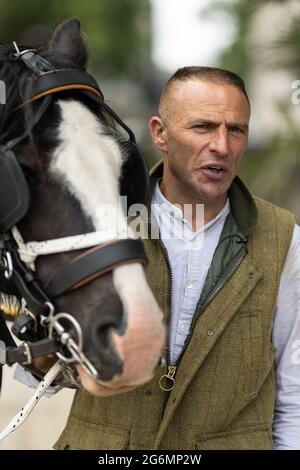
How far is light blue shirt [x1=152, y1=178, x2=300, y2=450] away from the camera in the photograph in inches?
115

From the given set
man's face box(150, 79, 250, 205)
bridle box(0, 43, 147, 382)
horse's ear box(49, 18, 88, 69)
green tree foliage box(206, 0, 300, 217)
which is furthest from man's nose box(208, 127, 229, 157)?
green tree foliage box(206, 0, 300, 217)

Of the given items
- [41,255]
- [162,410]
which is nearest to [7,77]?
[41,255]

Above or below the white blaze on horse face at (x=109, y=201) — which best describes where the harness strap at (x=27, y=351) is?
below

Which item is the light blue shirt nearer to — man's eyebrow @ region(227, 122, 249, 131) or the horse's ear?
man's eyebrow @ region(227, 122, 249, 131)

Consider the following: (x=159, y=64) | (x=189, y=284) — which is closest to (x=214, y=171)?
(x=189, y=284)

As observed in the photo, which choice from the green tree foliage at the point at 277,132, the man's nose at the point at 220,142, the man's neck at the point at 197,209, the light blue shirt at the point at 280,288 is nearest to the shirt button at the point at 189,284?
the light blue shirt at the point at 280,288

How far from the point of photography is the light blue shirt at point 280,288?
9.59 feet

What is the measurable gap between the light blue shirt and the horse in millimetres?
624

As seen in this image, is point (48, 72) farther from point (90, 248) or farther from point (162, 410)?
point (162, 410)

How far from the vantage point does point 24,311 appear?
2371mm

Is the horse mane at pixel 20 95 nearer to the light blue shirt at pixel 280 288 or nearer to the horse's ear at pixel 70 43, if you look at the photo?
the horse's ear at pixel 70 43

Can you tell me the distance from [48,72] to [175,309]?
1.00m

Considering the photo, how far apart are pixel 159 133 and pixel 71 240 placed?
3.57 ft

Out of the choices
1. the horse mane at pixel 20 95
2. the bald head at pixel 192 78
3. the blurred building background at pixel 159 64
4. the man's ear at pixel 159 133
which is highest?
the horse mane at pixel 20 95
